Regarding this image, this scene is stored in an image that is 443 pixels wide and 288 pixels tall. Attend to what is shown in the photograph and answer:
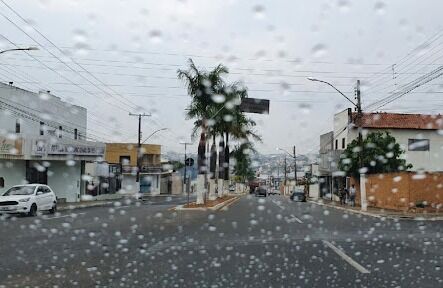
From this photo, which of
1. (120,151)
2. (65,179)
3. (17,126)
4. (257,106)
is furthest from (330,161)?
(120,151)

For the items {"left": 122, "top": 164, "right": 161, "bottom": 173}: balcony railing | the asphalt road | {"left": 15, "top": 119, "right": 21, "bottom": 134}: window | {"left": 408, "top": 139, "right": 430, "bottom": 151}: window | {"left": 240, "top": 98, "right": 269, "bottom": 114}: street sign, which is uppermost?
{"left": 240, "top": 98, "right": 269, "bottom": 114}: street sign

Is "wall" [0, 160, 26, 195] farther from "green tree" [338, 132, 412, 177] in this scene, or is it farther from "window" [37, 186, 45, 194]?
"green tree" [338, 132, 412, 177]

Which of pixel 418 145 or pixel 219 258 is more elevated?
pixel 418 145

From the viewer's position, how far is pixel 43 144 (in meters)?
34.9

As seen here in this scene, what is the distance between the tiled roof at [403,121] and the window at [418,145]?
1.24 m

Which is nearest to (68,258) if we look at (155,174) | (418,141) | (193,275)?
(193,275)

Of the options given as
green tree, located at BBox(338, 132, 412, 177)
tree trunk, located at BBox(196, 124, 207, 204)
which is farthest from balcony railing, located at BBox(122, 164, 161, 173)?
tree trunk, located at BBox(196, 124, 207, 204)

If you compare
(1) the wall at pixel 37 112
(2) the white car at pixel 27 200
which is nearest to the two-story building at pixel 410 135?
(1) the wall at pixel 37 112

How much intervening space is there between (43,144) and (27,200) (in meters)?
11.9

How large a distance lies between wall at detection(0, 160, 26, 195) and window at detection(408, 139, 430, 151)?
103 feet

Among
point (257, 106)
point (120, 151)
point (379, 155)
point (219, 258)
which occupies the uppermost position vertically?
point (257, 106)

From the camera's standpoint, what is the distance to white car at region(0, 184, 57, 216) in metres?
23.2

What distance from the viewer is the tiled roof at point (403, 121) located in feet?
158

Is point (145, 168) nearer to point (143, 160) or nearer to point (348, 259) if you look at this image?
point (143, 160)
